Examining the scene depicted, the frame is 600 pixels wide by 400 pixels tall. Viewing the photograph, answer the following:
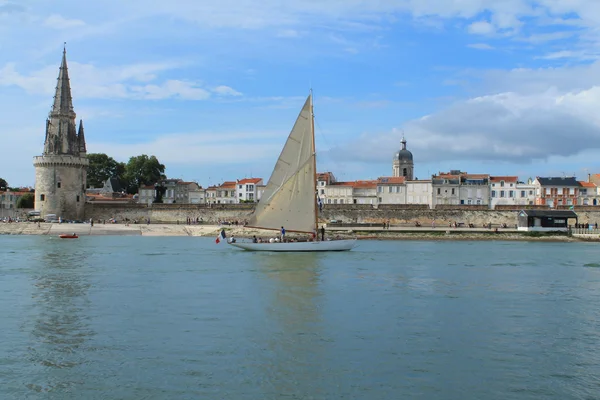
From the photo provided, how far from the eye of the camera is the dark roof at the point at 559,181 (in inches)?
3196

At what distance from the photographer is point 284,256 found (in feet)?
124

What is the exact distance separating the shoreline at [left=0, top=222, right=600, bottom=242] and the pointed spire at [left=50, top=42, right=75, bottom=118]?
477 inches

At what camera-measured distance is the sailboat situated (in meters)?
38.5

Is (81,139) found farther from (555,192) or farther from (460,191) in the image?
(555,192)

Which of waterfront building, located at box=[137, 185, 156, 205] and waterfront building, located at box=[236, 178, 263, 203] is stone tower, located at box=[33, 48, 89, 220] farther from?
waterfront building, located at box=[236, 178, 263, 203]

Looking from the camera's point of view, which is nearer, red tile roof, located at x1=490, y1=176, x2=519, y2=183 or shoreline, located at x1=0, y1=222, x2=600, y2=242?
shoreline, located at x1=0, y1=222, x2=600, y2=242

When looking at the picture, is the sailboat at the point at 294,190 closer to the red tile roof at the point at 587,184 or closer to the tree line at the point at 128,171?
the red tile roof at the point at 587,184

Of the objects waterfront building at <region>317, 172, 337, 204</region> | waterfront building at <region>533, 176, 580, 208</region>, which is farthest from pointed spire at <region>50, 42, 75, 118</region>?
waterfront building at <region>533, 176, 580, 208</region>

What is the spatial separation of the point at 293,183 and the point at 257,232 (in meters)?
19.5

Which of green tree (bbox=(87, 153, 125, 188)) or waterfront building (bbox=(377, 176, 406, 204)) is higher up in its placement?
green tree (bbox=(87, 153, 125, 188))

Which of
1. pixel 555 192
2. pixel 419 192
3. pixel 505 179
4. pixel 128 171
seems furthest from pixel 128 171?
pixel 555 192

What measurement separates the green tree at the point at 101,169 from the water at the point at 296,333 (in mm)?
70095

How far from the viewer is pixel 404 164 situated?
94625 mm

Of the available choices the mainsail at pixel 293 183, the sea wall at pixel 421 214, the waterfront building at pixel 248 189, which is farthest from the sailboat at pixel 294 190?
the waterfront building at pixel 248 189
